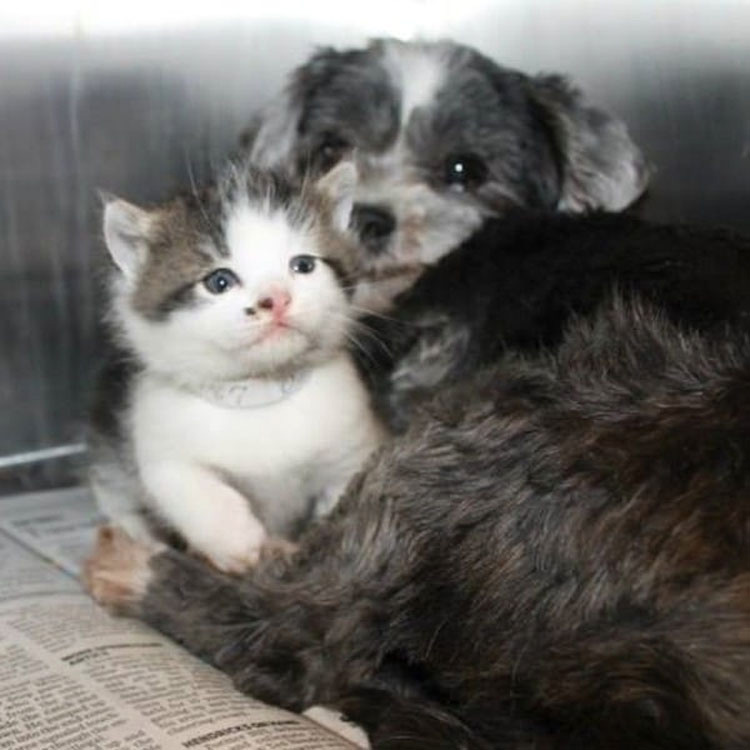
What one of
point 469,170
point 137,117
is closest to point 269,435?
point 469,170

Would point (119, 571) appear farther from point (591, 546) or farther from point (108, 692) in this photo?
point (591, 546)

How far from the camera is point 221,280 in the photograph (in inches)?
80.0

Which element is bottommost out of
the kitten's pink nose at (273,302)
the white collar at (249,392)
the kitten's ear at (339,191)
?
the white collar at (249,392)

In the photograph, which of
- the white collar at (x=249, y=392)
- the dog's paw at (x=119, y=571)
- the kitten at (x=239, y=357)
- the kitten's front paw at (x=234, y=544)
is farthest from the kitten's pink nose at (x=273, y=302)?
the dog's paw at (x=119, y=571)

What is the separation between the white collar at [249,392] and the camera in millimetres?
2170

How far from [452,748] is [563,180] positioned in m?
1.32

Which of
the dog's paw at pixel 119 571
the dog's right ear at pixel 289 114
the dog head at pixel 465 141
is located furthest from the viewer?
the dog's right ear at pixel 289 114

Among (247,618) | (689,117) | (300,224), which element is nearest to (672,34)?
(689,117)

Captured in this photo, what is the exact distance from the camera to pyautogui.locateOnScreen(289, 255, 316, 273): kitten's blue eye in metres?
2.06

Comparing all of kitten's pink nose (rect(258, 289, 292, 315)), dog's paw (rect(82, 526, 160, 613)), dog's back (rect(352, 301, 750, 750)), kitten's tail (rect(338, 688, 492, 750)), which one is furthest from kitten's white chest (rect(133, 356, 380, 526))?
kitten's tail (rect(338, 688, 492, 750))

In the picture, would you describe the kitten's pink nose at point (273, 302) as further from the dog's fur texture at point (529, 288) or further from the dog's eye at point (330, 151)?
the dog's eye at point (330, 151)

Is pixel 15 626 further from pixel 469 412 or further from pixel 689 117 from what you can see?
pixel 689 117

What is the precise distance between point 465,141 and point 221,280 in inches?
29.7

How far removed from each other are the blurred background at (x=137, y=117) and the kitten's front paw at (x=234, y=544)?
76 cm
